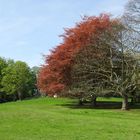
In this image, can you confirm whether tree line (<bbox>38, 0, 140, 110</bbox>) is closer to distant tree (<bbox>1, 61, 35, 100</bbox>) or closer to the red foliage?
the red foliage

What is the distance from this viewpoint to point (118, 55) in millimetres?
46906

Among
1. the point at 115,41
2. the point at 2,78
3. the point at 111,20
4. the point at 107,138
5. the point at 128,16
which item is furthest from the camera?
the point at 2,78

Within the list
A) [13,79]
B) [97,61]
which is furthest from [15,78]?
[97,61]

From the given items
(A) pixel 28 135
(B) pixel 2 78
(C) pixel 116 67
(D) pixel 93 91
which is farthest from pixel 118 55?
(B) pixel 2 78

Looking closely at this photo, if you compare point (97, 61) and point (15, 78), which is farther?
point (15, 78)

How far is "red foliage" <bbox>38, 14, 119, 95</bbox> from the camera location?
159 ft

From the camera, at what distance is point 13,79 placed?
8725 centimetres

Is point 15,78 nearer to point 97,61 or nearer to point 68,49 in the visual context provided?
point 68,49

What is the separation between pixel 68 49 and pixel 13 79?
130ft

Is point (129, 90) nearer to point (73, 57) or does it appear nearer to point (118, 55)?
point (118, 55)

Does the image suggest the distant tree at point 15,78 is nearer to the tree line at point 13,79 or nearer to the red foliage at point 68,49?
the tree line at point 13,79

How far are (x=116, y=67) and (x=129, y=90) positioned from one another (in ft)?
9.69

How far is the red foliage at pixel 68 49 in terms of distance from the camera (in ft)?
159

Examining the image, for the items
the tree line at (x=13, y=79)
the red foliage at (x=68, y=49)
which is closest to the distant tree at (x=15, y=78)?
the tree line at (x=13, y=79)
